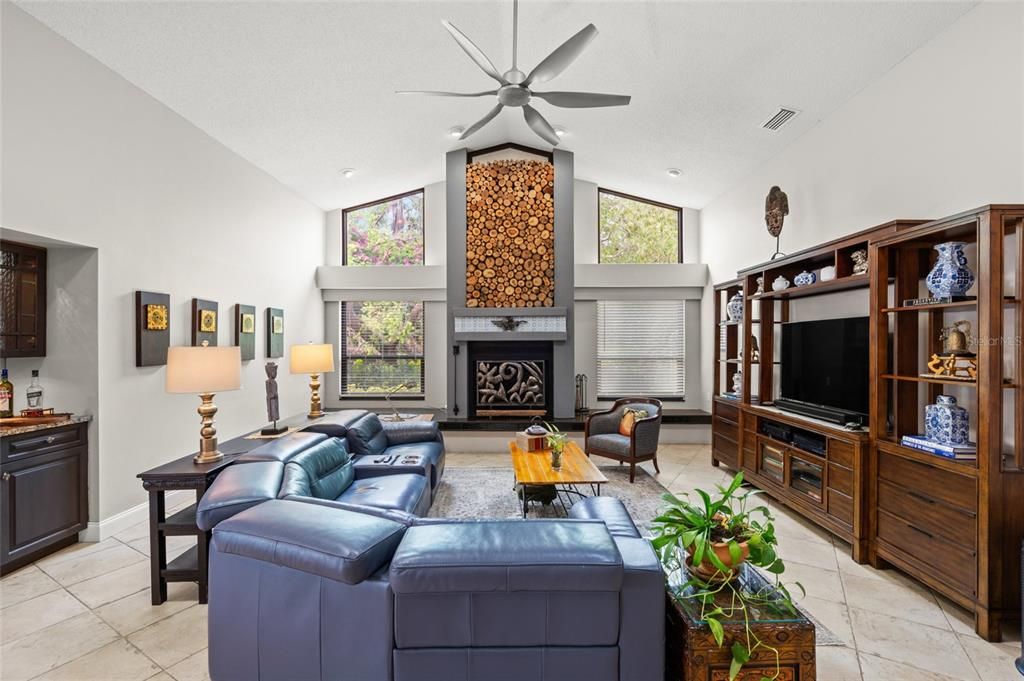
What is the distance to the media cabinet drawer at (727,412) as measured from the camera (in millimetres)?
4670

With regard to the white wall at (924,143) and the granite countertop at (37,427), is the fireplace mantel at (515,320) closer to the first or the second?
the white wall at (924,143)

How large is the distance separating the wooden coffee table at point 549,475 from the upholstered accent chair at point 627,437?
58 cm

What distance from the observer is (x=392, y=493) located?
2.99 metres

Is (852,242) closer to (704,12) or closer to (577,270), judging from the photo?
(704,12)

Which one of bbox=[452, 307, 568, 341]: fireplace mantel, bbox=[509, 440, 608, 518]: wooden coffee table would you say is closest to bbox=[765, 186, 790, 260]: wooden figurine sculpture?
bbox=[452, 307, 568, 341]: fireplace mantel

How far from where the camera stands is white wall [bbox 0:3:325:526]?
281 centimetres

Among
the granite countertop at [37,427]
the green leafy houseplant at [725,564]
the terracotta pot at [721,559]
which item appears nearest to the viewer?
the green leafy houseplant at [725,564]

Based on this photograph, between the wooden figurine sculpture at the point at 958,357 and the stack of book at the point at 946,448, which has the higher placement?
the wooden figurine sculpture at the point at 958,357

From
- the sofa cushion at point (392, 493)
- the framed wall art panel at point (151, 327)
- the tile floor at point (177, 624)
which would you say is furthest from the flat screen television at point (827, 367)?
the framed wall art panel at point (151, 327)

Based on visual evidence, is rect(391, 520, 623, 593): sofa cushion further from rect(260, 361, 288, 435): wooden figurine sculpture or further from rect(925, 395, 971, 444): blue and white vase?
rect(260, 361, 288, 435): wooden figurine sculpture

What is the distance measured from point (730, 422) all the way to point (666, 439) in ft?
4.89

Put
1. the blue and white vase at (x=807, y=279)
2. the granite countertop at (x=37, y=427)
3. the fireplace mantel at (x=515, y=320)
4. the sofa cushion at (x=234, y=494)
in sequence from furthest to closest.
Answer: the fireplace mantel at (x=515, y=320) < the blue and white vase at (x=807, y=279) < the granite countertop at (x=37, y=427) < the sofa cushion at (x=234, y=494)

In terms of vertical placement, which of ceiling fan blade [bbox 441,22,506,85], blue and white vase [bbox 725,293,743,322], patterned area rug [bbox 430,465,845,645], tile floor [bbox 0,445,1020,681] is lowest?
tile floor [bbox 0,445,1020,681]

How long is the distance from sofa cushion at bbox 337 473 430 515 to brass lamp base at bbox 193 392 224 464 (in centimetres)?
79
